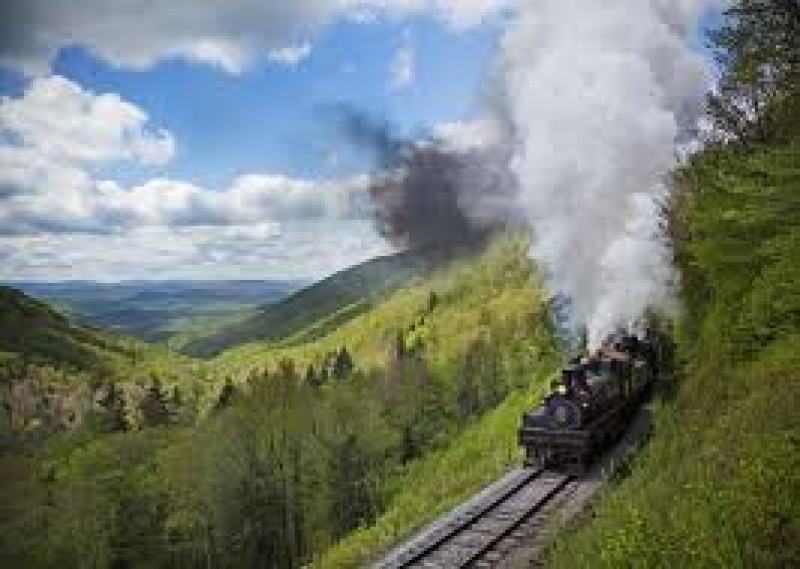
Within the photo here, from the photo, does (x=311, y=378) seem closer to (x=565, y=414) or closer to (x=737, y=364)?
(x=565, y=414)

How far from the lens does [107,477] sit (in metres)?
55.8

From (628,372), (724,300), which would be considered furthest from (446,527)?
(628,372)

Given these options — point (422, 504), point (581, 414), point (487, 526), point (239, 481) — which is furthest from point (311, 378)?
point (487, 526)

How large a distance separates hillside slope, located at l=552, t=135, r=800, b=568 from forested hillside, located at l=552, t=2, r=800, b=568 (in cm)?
3

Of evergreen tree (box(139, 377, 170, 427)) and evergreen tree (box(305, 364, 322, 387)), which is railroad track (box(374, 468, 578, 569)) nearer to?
evergreen tree (box(305, 364, 322, 387))

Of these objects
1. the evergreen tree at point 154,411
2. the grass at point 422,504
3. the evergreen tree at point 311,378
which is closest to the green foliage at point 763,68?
the grass at point 422,504

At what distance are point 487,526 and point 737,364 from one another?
6.87 meters

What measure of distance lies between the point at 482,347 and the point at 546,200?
72008mm

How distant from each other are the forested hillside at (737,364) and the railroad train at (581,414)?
2.60 m

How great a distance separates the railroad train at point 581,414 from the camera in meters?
28.0

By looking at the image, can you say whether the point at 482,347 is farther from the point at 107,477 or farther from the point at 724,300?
the point at 724,300

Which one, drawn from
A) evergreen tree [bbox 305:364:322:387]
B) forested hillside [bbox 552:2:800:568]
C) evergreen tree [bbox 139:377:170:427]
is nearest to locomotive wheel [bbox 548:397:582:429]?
forested hillside [bbox 552:2:800:568]

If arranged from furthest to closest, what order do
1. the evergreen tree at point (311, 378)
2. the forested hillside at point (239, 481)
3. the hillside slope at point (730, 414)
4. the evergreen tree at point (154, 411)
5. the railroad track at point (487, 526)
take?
the evergreen tree at point (311, 378) < the evergreen tree at point (154, 411) < the forested hillside at point (239, 481) < the railroad track at point (487, 526) < the hillside slope at point (730, 414)

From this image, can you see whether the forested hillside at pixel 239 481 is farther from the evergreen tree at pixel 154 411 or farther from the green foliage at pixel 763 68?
the green foliage at pixel 763 68
